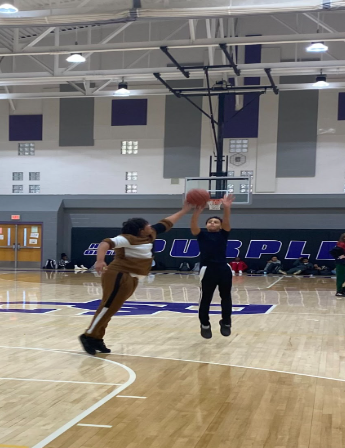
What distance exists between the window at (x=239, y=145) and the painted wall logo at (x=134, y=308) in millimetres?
13804

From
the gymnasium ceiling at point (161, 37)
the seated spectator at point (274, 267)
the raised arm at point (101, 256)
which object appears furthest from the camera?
the seated spectator at point (274, 267)

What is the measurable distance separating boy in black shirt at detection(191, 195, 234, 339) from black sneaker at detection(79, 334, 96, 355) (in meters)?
1.53

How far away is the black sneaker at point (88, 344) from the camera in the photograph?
21.5ft

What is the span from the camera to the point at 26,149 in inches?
1083

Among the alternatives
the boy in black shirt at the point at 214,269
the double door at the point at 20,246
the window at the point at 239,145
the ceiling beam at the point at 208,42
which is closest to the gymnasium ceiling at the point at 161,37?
the ceiling beam at the point at 208,42

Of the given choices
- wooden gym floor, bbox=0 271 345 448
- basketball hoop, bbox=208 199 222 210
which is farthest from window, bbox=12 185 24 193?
wooden gym floor, bbox=0 271 345 448

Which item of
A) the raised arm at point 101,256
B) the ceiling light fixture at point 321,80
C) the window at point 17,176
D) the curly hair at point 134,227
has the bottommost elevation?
the raised arm at point 101,256

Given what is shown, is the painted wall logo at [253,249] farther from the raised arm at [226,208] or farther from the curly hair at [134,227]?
the curly hair at [134,227]

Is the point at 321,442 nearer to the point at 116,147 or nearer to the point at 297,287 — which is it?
the point at 297,287

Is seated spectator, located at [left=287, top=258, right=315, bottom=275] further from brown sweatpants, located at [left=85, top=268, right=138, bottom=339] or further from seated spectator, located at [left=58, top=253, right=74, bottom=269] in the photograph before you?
brown sweatpants, located at [left=85, top=268, right=138, bottom=339]

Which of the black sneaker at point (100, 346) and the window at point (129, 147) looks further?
the window at point (129, 147)

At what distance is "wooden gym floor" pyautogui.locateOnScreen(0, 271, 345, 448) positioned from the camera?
3836 mm

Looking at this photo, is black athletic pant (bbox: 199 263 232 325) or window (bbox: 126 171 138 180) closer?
black athletic pant (bbox: 199 263 232 325)

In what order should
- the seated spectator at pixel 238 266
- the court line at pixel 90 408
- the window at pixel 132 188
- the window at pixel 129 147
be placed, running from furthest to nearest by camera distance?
the window at pixel 129 147 → the window at pixel 132 188 → the seated spectator at pixel 238 266 → the court line at pixel 90 408
